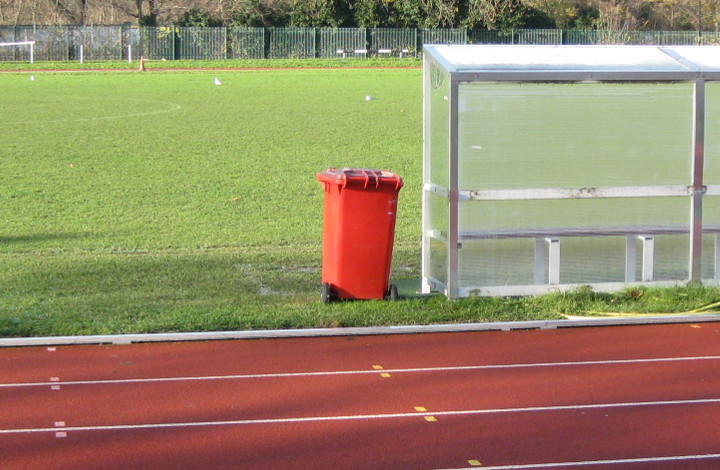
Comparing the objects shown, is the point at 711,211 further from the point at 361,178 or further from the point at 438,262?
the point at 361,178

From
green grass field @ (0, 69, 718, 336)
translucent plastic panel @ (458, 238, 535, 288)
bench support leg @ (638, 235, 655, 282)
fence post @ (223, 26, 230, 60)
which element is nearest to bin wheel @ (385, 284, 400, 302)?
green grass field @ (0, 69, 718, 336)

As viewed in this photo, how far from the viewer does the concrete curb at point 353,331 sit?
8703mm

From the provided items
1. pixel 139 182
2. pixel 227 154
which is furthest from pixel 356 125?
pixel 139 182

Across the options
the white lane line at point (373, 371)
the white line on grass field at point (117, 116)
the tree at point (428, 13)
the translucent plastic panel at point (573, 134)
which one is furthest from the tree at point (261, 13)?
the white lane line at point (373, 371)

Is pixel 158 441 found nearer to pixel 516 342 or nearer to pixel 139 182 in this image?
pixel 516 342

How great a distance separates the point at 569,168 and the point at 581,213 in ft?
1.53

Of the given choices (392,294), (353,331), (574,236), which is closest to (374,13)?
(574,236)

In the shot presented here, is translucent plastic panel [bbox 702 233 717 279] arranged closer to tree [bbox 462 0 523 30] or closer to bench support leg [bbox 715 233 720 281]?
bench support leg [bbox 715 233 720 281]

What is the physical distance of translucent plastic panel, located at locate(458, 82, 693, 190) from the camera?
10453 millimetres

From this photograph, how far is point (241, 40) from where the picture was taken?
58.8 meters

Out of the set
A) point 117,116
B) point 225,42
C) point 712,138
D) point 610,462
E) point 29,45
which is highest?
point 225,42

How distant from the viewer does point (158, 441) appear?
643 centimetres

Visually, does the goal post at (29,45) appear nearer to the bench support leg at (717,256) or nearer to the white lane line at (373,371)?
the bench support leg at (717,256)

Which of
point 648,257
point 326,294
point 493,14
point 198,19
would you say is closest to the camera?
point 326,294
